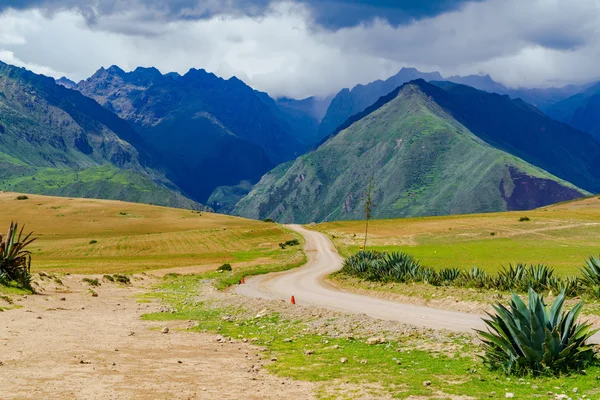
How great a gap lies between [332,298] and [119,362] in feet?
65.2

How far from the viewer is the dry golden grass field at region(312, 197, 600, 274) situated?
51.4 metres

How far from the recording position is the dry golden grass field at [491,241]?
51406 millimetres

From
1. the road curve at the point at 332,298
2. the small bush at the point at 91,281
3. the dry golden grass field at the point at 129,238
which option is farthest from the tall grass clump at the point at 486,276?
the dry golden grass field at the point at 129,238

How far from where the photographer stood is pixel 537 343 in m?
12.6

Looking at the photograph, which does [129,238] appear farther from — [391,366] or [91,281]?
[391,366]

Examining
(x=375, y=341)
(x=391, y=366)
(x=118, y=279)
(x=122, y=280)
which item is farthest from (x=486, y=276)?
(x=118, y=279)

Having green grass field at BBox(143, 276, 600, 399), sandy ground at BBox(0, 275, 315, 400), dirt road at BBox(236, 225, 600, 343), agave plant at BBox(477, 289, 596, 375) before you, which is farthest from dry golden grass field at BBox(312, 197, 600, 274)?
sandy ground at BBox(0, 275, 315, 400)

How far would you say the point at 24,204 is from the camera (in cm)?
16225

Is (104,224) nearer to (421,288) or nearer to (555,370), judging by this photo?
(421,288)

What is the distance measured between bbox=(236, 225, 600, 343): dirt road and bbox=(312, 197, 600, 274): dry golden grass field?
13.6 meters

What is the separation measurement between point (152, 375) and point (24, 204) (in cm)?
17282

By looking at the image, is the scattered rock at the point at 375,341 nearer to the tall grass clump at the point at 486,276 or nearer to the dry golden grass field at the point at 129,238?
the tall grass clump at the point at 486,276

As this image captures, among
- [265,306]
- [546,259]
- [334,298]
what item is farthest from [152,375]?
[546,259]

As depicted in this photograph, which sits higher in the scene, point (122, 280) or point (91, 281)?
point (91, 281)
